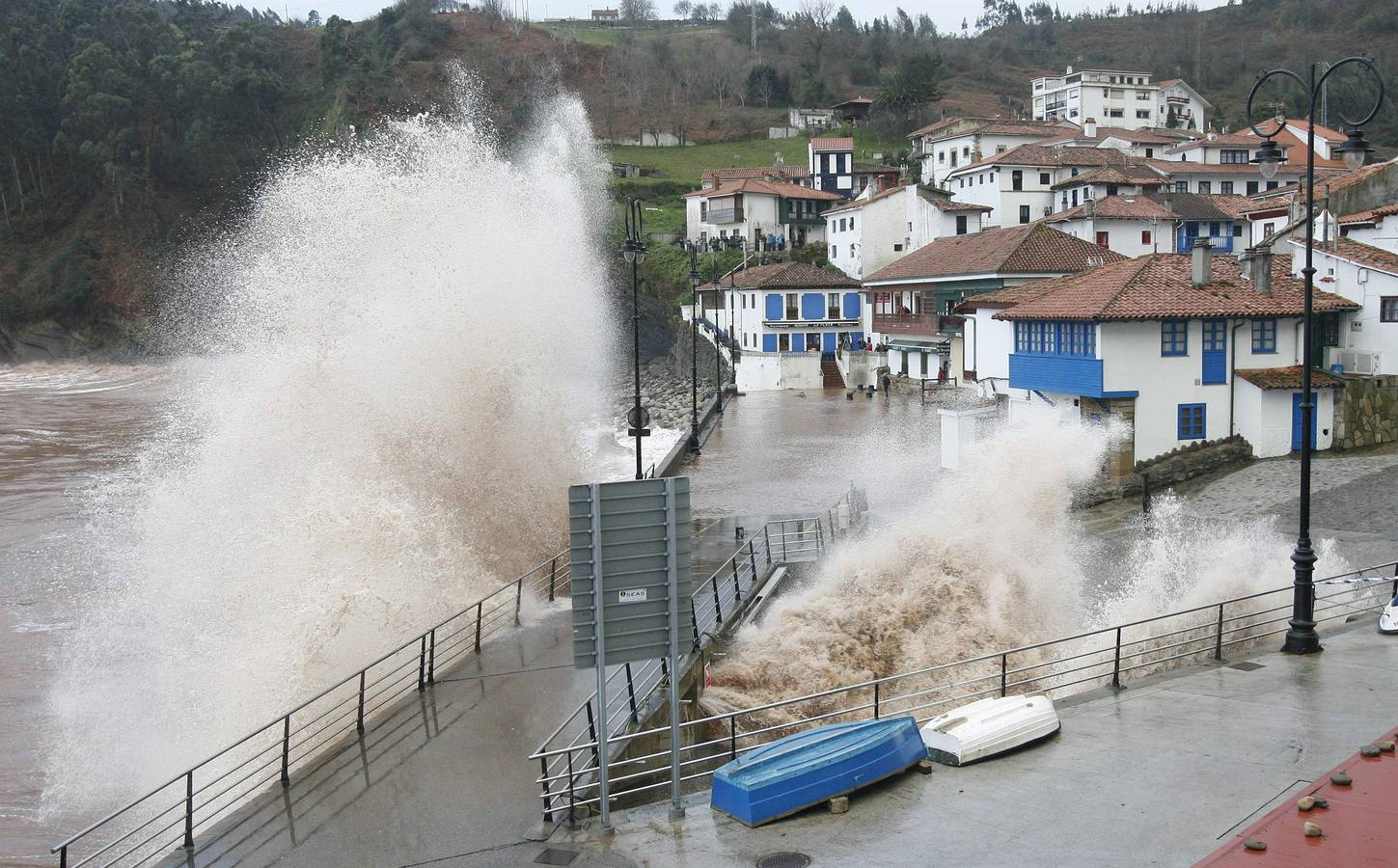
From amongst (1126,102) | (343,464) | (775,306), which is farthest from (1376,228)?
(1126,102)

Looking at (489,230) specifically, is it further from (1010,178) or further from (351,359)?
(1010,178)

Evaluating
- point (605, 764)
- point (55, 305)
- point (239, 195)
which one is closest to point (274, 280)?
point (605, 764)

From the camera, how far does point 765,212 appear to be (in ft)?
251

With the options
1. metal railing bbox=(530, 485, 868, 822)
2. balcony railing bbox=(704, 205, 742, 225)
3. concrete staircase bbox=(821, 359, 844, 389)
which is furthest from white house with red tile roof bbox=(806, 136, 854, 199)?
metal railing bbox=(530, 485, 868, 822)

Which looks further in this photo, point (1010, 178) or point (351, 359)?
point (1010, 178)

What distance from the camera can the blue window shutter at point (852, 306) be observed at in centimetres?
5575

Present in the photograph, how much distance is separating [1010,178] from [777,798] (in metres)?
57.1

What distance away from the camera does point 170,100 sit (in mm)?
102000

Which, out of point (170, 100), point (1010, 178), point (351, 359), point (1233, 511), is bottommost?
point (1233, 511)

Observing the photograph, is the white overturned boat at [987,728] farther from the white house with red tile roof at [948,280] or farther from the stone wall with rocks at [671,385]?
the stone wall with rocks at [671,385]

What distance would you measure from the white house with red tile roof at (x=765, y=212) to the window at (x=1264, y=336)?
49.2m

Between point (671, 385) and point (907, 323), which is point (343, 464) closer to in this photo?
point (907, 323)

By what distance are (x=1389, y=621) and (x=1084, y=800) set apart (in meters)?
7.29

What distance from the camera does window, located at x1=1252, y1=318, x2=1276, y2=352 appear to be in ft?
90.0
